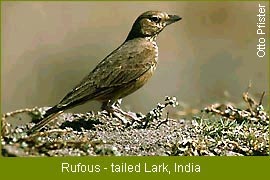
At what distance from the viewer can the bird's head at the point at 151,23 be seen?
938 cm

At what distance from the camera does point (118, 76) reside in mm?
8570

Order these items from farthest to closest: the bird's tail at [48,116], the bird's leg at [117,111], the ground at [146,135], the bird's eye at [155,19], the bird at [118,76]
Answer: the bird's eye at [155,19], the bird's leg at [117,111], the bird at [118,76], the bird's tail at [48,116], the ground at [146,135]

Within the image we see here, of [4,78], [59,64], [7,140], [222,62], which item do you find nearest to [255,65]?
[222,62]

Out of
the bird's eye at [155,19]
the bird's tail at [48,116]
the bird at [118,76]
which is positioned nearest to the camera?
the bird's tail at [48,116]

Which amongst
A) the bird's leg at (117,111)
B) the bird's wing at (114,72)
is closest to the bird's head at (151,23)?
the bird's wing at (114,72)

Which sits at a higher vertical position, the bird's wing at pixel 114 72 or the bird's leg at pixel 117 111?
the bird's wing at pixel 114 72

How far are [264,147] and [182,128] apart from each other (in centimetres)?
85

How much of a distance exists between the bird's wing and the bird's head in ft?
1.09

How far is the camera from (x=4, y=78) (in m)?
12.9

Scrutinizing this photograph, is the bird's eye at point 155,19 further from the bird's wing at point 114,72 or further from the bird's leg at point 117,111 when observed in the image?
the bird's leg at point 117,111

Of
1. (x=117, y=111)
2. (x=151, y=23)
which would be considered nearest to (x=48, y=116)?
(x=117, y=111)

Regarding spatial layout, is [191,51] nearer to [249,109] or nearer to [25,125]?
[249,109]

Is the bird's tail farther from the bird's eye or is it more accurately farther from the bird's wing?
the bird's eye

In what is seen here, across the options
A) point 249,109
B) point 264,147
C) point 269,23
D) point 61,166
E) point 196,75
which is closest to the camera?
point 61,166
